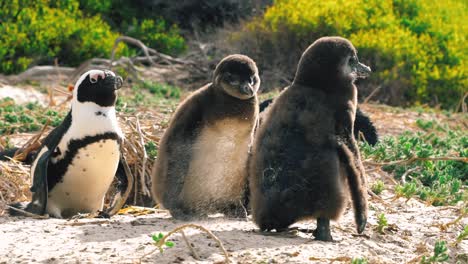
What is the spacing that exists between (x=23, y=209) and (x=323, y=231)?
230cm

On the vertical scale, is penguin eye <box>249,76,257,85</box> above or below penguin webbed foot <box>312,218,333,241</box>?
above

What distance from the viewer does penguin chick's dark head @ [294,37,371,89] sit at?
5547 millimetres

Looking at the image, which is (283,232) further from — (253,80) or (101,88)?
(101,88)

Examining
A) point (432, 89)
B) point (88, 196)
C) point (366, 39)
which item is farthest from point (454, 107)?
point (88, 196)

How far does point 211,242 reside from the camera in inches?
196

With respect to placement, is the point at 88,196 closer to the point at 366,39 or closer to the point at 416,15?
the point at 366,39

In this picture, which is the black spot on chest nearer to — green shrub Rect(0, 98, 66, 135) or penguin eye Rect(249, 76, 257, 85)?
penguin eye Rect(249, 76, 257, 85)

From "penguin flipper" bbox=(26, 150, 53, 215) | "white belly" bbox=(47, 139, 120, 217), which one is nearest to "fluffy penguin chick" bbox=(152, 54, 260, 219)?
"white belly" bbox=(47, 139, 120, 217)

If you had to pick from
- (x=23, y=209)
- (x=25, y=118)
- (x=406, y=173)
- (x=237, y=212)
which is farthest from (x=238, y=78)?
(x=25, y=118)

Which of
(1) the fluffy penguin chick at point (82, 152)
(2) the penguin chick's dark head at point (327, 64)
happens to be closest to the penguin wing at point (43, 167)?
(1) the fluffy penguin chick at point (82, 152)

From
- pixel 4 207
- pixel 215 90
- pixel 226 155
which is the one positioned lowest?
pixel 4 207

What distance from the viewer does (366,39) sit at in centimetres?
1363

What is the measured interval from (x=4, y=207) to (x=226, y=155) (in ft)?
5.87

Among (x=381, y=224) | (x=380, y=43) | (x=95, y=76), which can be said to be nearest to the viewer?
(x=381, y=224)
